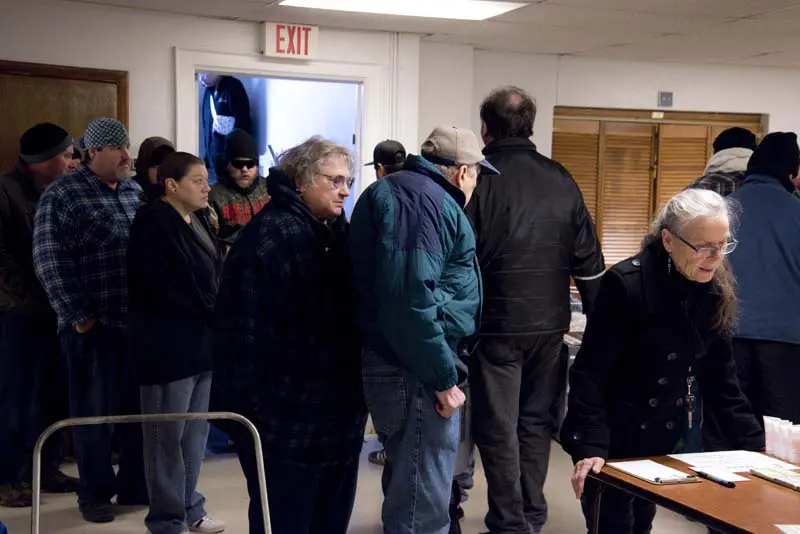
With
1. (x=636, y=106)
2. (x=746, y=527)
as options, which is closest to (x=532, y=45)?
(x=636, y=106)

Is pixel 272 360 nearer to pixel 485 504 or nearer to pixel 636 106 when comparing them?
pixel 485 504

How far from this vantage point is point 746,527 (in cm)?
203

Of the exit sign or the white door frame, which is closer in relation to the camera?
the white door frame

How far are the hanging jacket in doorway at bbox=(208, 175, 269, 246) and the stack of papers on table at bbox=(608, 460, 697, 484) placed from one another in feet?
9.97

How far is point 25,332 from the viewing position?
4.45 meters

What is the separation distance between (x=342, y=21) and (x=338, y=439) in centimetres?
389

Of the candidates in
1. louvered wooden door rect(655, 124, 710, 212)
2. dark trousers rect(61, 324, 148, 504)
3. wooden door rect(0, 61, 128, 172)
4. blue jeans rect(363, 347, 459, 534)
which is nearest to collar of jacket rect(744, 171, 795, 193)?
blue jeans rect(363, 347, 459, 534)

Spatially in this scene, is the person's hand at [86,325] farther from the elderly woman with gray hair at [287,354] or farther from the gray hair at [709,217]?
the gray hair at [709,217]

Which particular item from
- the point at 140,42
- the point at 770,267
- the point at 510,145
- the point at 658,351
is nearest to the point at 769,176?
the point at 770,267

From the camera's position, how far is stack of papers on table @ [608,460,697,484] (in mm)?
2318

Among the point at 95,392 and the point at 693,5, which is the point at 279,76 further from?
the point at 95,392

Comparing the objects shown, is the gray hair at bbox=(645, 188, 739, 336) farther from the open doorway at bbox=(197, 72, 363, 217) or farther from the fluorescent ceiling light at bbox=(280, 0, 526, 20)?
the open doorway at bbox=(197, 72, 363, 217)

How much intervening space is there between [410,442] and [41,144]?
2.63 metres

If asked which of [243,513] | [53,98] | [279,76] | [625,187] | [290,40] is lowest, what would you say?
[243,513]
